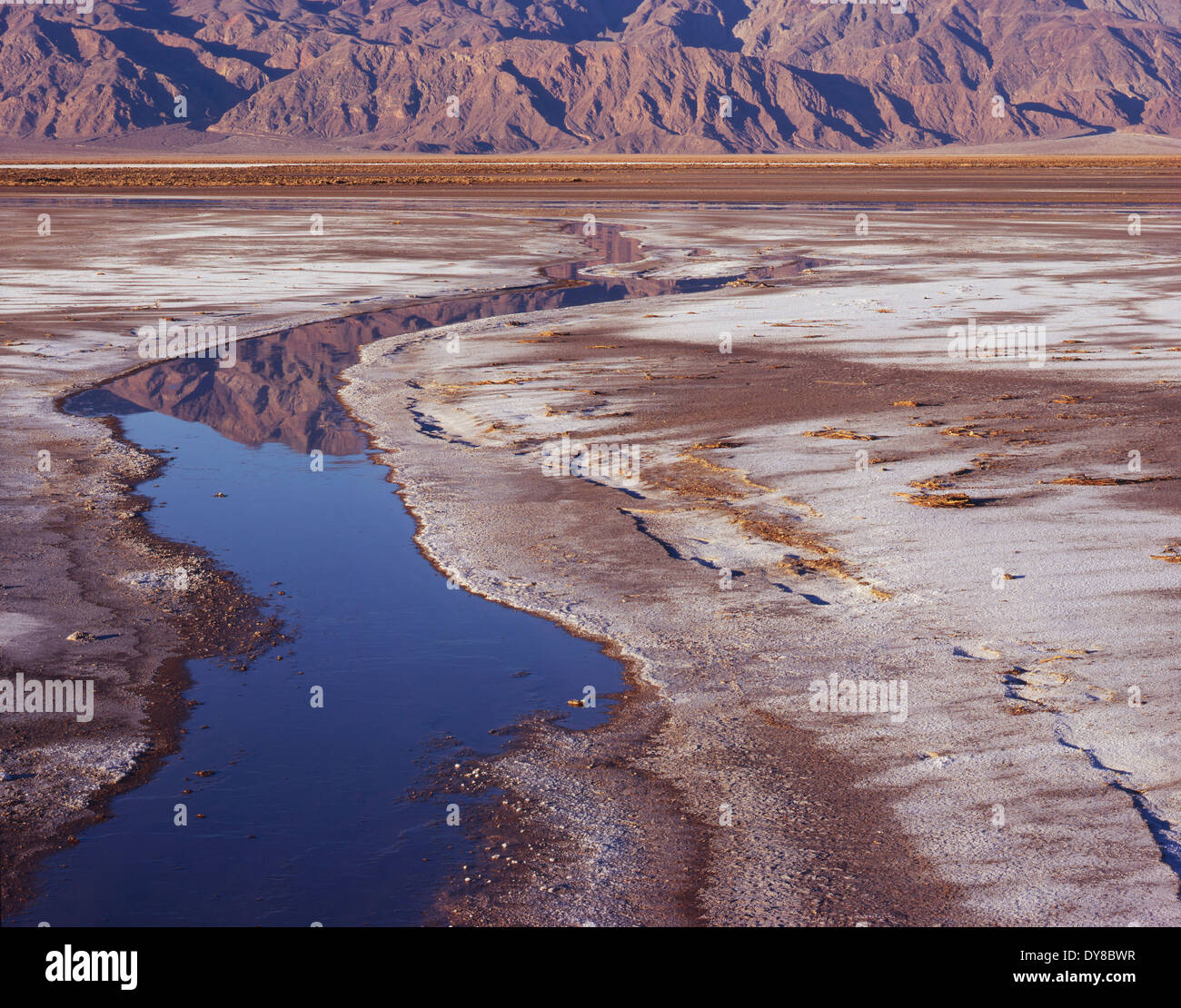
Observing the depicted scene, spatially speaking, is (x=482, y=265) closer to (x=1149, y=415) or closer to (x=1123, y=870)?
(x=1149, y=415)

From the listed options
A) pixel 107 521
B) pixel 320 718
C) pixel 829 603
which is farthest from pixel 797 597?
pixel 107 521

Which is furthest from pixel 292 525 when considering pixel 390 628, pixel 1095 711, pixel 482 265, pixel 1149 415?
pixel 482 265

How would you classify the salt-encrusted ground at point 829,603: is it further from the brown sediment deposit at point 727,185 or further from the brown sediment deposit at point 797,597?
the brown sediment deposit at point 727,185

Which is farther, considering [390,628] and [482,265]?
[482,265]

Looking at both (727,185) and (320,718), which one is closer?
(320,718)

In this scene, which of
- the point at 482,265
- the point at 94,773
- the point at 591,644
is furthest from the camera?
the point at 482,265

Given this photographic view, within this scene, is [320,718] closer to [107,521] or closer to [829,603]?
[829,603]

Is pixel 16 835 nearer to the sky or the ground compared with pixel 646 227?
nearer to the ground
